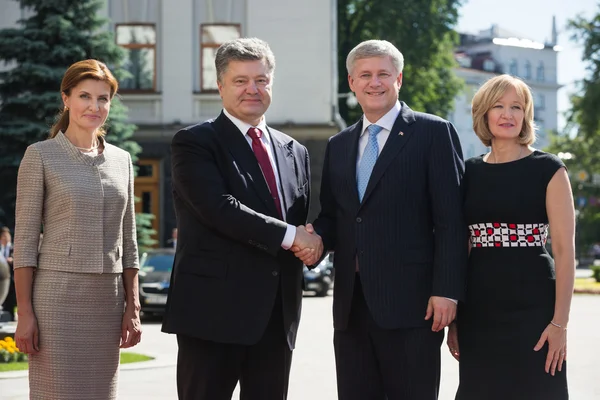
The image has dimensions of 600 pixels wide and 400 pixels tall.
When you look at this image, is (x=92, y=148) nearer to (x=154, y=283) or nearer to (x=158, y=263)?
(x=154, y=283)

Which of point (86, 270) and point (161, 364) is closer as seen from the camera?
point (86, 270)

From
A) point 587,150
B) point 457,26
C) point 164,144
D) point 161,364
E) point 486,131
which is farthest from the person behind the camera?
point 587,150

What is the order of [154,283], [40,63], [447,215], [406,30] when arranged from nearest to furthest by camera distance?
1. [447,215]
2. [154,283]
3. [40,63]
4. [406,30]

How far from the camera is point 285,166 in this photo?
546 centimetres

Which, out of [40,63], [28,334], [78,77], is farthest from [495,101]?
[40,63]

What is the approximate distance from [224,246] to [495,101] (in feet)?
5.16

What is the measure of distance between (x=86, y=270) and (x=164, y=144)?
88.7ft

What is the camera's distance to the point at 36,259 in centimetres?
510

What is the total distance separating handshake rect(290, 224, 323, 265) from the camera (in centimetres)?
520

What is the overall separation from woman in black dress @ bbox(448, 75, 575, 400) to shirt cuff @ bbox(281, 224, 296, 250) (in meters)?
0.90

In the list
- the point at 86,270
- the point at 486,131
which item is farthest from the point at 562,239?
the point at 86,270

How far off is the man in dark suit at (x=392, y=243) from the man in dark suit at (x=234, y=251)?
226 millimetres

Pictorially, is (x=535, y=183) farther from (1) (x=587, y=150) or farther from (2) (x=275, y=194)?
(1) (x=587, y=150)

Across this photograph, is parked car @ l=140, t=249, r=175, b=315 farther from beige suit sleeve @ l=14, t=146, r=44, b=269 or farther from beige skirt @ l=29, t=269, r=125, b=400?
beige suit sleeve @ l=14, t=146, r=44, b=269
